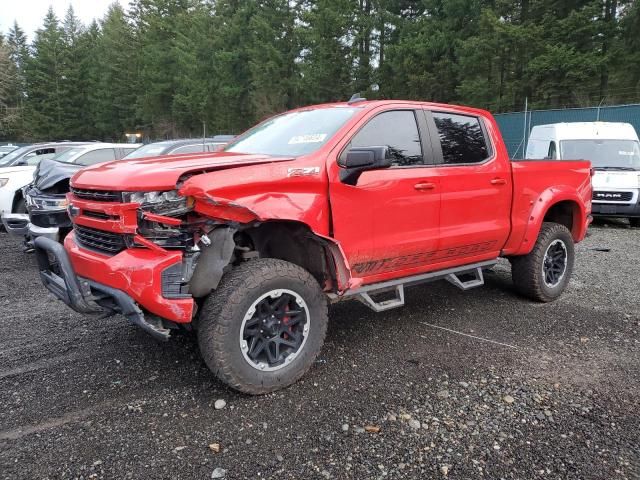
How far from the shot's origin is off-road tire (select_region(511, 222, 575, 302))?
512 centimetres

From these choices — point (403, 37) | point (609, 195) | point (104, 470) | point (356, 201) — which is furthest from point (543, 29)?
point (104, 470)

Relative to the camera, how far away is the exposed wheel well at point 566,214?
5.55m

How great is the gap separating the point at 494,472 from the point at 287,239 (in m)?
2.00

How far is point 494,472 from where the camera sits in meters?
2.53

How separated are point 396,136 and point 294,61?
34167 mm

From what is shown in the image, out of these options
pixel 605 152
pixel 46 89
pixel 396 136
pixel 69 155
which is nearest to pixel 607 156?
pixel 605 152

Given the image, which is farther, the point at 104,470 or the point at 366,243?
the point at 366,243

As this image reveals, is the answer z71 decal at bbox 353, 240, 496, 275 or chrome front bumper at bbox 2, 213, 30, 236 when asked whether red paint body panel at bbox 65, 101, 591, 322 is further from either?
chrome front bumper at bbox 2, 213, 30, 236

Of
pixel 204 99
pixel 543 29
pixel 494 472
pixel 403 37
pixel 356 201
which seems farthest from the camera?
pixel 204 99

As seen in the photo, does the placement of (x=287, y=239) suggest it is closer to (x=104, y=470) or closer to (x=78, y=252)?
(x=78, y=252)

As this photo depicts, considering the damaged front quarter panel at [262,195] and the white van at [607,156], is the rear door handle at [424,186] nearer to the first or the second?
the damaged front quarter panel at [262,195]

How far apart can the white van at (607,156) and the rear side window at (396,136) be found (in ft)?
27.2

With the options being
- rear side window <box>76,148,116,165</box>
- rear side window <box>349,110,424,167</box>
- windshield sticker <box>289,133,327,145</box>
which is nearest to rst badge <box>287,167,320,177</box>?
windshield sticker <box>289,133,327,145</box>

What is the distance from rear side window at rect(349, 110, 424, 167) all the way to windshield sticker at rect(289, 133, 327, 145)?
0.26 m
